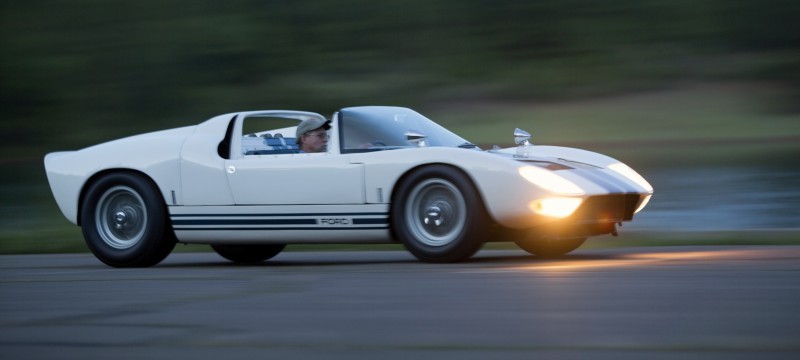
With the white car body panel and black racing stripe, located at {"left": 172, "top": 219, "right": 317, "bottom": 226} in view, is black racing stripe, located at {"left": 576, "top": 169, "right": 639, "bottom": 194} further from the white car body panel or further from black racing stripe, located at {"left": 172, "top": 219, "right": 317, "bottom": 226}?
the white car body panel

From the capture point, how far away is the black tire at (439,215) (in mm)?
7520

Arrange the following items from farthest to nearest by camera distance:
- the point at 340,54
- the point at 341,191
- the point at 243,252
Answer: the point at 340,54, the point at 243,252, the point at 341,191

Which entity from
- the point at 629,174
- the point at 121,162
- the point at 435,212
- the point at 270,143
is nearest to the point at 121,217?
the point at 121,162

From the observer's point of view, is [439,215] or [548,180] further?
[439,215]

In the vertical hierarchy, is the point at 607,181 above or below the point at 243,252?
above

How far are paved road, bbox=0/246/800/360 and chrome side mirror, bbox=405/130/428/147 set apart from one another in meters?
0.96

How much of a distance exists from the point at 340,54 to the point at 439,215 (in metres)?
24.5

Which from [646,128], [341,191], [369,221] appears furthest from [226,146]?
[646,128]

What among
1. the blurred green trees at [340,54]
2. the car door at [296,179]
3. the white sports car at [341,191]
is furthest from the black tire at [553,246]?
the blurred green trees at [340,54]

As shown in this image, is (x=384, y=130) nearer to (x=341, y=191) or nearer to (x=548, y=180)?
(x=341, y=191)

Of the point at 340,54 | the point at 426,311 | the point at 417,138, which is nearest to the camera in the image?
the point at 426,311

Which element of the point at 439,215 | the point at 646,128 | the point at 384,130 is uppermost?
the point at 384,130

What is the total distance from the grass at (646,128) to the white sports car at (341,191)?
27.9ft

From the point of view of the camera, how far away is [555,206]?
7.48m
